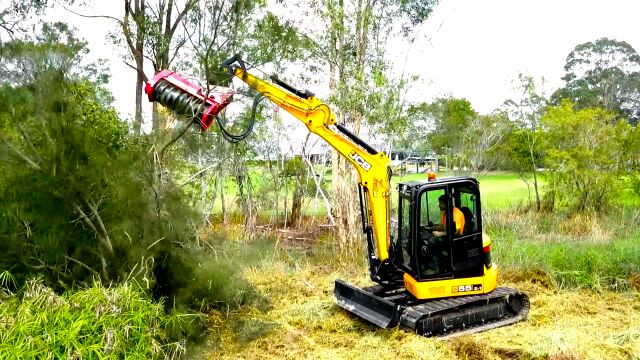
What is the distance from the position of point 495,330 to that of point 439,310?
2.50 feet

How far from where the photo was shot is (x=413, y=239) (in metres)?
5.93

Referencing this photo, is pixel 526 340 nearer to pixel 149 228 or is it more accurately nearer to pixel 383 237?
pixel 383 237

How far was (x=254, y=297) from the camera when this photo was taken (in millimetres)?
7117

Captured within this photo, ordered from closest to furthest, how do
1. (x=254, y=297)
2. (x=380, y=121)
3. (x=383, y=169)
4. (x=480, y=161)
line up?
(x=383, y=169)
(x=254, y=297)
(x=380, y=121)
(x=480, y=161)

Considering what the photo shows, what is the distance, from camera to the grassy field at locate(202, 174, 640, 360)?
17.8 ft

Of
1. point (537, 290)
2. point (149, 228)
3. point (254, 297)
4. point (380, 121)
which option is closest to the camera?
point (149, 228)

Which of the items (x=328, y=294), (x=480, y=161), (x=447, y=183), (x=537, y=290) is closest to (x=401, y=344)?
(x=447, y=183)

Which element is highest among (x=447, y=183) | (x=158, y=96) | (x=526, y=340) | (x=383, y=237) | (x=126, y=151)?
(x=158, y=96)

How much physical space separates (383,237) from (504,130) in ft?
45.8

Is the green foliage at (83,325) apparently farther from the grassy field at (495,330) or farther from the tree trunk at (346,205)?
the tree trunk at (346,205)

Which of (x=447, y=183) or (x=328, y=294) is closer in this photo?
(x=447, y=183)

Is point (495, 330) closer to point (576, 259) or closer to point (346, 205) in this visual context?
point (576, 259)

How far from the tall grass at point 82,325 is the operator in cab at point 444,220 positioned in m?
2.78

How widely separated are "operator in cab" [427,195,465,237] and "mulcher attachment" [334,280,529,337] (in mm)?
716
